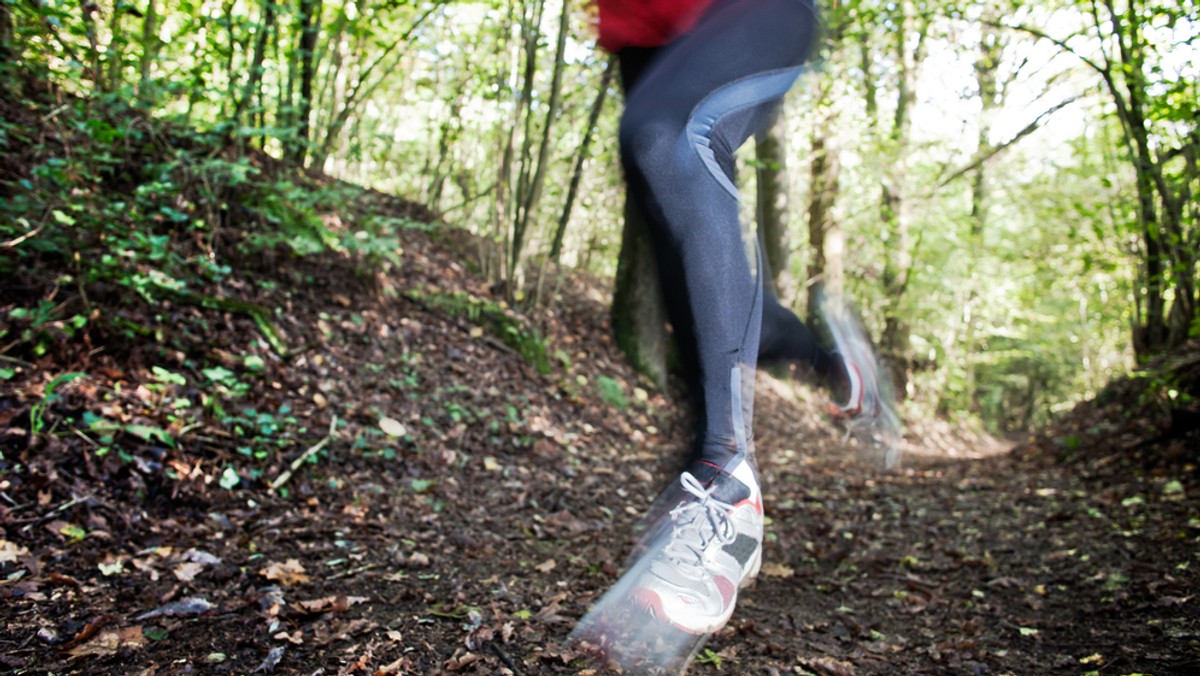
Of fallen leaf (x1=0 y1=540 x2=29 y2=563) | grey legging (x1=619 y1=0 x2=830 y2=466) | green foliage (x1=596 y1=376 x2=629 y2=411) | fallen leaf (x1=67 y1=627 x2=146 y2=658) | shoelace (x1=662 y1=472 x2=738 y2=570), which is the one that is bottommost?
green foliage (x1=596 y1=376 x2=629 y2=411)

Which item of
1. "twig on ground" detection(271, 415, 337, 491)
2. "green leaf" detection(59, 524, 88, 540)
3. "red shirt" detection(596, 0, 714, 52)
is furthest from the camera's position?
"twig on ground" detection(271, 415, 337, 491)

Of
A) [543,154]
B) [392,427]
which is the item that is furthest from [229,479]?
[543,154]

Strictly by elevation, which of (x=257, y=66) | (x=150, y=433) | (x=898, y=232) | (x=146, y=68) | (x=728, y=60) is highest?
(x=898, y=232)

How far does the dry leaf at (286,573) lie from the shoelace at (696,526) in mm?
1151

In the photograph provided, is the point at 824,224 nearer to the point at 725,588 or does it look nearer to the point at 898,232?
the point at 898,232

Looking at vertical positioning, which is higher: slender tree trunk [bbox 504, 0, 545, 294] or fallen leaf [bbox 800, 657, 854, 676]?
slender tree trunk [bbox 504, 0, 545, 294]

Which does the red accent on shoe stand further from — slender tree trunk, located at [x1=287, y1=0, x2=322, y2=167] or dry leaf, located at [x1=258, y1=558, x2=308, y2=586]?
slender tree trunk, located at [x1=287, y1=0, x2=322, y2=167]

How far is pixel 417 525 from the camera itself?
8.92 ft

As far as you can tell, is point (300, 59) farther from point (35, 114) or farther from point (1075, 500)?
point (1075, 500)

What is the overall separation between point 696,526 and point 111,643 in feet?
4.38

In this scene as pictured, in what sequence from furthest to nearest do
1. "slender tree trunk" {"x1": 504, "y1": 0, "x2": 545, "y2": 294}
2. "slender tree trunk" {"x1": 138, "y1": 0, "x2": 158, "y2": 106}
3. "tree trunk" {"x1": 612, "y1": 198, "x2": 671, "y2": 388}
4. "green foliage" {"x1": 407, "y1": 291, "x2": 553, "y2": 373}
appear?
"tree trunk" {"x1": 612, "y1": 198, "x2": 671, "y2": 388}
"slender tree trunk" {"x1": 504, "y1": 0, "x2": 545, "y2": 294}
"green foliage" {"x1": 407, "y1": 291, "x2": 553, "y2": 373}
"slender tree trunk" {"x1": 138, "y1": 0, "x2": 158, "y2": 106}

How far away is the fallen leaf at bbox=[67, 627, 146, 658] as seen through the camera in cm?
151

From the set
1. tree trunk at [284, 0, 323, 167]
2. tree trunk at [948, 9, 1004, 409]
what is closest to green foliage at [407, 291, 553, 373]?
tree trunk at [284, 0, 323, 167]

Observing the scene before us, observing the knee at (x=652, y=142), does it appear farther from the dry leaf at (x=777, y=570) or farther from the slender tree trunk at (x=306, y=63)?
the slender tree trunk at (x=306, y=63)
